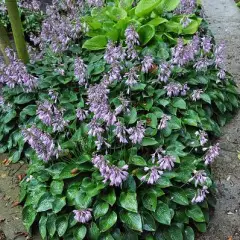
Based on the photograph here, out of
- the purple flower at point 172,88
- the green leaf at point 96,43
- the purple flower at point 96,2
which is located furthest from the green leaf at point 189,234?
the purple flower at point 96,2

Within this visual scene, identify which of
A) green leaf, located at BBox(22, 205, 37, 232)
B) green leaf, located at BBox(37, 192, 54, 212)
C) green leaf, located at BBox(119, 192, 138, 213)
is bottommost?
green leaf, located at BBox(22, 205, 37, 232)

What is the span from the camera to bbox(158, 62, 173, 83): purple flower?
185 inches

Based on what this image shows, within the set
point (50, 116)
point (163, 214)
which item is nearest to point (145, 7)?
point (50, 116)

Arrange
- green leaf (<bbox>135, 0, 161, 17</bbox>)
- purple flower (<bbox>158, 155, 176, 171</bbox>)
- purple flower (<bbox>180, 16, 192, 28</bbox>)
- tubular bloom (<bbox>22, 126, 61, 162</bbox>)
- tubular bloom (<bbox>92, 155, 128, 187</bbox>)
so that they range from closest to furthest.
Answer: tubular bloom (<bbox>92, 155, 128, 187</bbox>) < purple flower (<bbox>158, 155, 176, 171</bbox>) < tubular bloom (<bbox>22, 126, 61, 162</bbox>) < purple flower (<bbox>180, 16, 192, 28</bbox>) < green leaf (<bbox>135, 0, 161, 17</bbox>)

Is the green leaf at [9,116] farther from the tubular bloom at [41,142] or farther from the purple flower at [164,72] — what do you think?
the purple flower at [164,72]

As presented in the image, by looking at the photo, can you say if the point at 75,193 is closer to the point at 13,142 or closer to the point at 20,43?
the point at 13,142

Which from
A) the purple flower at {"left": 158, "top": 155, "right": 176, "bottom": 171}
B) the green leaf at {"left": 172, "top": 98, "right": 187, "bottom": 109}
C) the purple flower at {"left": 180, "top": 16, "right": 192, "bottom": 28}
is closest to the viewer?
the purple flower at {"left": 158, "top": 155, "right": 176, "bottom": 171}

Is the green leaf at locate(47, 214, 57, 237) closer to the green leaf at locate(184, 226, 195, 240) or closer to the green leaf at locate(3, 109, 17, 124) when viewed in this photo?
the green leaf at locate(184, 226, 195, 240)

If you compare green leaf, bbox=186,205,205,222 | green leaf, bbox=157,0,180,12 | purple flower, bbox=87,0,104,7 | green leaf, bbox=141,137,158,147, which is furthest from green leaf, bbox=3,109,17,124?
→ green leaf, bbox=157,0,180,12

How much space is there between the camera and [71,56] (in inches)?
227

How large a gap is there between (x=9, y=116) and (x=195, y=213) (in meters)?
2.56

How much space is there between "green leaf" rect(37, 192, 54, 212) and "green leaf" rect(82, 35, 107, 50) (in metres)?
2.43

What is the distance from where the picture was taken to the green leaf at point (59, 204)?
12.5 ft

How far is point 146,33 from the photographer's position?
5.60m
